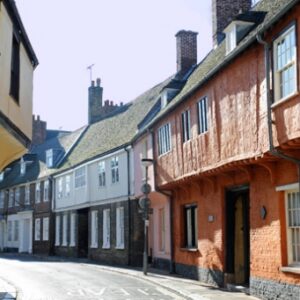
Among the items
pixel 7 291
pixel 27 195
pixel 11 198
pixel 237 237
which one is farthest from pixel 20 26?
pixel 11 198

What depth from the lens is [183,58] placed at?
98.4ft

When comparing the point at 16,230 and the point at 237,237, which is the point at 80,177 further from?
the point at 237,237

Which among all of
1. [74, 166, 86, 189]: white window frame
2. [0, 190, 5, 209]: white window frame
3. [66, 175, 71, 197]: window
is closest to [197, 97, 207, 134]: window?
[74, 166, 86, 189]: white window frame

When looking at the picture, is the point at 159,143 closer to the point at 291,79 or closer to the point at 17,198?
the point at 291,79

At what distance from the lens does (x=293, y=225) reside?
13609 millimetres

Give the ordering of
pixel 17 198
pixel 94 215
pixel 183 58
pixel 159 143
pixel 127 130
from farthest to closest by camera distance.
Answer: pixel 17 198
pixel 94 215
pixel 127 130
pixel 183 58
pixel 159 143

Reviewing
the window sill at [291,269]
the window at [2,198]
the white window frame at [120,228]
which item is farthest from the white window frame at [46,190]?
the window sill at [291,269]

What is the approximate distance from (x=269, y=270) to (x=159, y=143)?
9.89 m

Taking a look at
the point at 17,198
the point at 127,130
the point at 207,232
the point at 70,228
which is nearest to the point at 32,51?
the point at 207,232

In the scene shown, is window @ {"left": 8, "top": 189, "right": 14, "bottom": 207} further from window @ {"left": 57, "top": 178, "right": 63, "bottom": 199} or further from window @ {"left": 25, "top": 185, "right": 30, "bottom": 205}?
window @ {"left": 57, "top": 178, "right": 63, "bottom": 199}

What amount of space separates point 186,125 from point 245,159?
5.61 meters

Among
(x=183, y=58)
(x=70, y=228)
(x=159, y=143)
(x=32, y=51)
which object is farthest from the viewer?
(x=70, y=228)

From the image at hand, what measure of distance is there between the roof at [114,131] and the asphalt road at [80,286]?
809 centimetres

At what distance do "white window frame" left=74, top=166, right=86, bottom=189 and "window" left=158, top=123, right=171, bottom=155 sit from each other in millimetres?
13822
